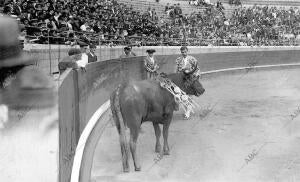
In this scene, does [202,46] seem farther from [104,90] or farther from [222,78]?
[104,90]

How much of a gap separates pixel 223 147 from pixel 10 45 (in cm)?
422

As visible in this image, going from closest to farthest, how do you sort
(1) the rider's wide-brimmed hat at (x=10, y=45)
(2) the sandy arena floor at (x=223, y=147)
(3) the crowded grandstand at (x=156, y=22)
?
1. (2) the sandy arena floor at (x=223, y=147)
2. (1) the rider's wide-brimmed hat at (x=10, y=45)
3. (3) the crowded grandstand at (x=156, y=22)

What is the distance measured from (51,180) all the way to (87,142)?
172 inches

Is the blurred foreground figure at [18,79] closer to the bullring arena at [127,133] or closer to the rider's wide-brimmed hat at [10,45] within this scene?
the rider's wide-brimmed hat at [10,45]

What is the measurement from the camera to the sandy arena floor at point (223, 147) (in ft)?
24.6

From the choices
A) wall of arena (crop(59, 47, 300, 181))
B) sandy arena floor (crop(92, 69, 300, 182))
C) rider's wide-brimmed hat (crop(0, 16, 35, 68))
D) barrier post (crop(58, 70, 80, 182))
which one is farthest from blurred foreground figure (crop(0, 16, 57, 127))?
sandy arena floor (crop(92, 69, 300, 182))

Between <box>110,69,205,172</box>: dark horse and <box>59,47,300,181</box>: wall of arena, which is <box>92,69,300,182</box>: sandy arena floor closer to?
<box>110,69,205,172</box>: dark horse

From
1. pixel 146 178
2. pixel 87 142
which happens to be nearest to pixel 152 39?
pixel 87 142

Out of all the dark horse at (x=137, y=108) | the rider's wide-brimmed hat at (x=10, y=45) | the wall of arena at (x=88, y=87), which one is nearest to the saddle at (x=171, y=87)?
the dark horse at (x=137, y=108)

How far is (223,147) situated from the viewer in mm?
9328

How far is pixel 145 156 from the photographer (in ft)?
28.6

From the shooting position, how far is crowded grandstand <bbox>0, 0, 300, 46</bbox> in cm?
1422

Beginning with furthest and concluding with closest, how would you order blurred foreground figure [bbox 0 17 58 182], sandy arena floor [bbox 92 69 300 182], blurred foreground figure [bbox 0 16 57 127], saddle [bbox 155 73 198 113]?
saddle [bbox 155 73 198 113] → sandy arena floor [bbox 92 69 300 182] → blurred foreground figure [bbox 0 16 57 127] → blurred foreground figure [bbox 0 17 58 182]

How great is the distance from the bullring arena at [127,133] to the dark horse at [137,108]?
36 centimetres
